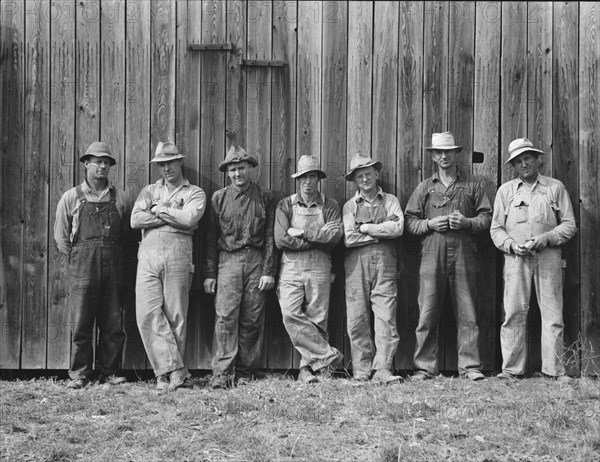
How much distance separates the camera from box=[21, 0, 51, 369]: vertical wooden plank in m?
8.98

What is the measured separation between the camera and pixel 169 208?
8.47 meters

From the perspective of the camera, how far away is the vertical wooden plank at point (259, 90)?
29.9 ft

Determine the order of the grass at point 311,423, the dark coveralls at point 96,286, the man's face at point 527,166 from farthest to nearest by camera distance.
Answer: the man's face at point 527,166 → the dark coveralls at point 96,286 → the grass at point 311,423

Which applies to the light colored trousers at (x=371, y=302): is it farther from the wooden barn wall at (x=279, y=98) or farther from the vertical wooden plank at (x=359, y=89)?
the vertical wooden plank at (x=359, y=89)

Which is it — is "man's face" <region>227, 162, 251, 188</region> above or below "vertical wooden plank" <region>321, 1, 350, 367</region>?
below

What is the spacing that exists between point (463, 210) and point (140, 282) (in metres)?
3.52

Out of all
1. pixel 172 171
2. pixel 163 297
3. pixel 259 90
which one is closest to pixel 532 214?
pixel 259 90

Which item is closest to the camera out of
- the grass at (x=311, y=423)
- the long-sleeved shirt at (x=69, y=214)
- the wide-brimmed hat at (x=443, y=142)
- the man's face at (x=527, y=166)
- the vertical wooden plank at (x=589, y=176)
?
the grass at (x=311, y=423)

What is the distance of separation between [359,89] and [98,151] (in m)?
2.98

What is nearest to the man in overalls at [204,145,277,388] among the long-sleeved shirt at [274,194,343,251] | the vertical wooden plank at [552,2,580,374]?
the long-sleeved shirt at [274,194,343,251]

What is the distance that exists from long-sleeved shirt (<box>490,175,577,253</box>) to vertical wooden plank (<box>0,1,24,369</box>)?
17.2 feet

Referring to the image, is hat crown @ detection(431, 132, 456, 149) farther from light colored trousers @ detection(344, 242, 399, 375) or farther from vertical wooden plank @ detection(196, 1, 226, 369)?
vertical wooden plank @ detection(196, 1, 226, 369)

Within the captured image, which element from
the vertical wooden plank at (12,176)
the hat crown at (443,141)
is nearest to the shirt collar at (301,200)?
the hat crown at (443,141)

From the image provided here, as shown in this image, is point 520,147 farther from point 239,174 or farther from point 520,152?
point 239,174
